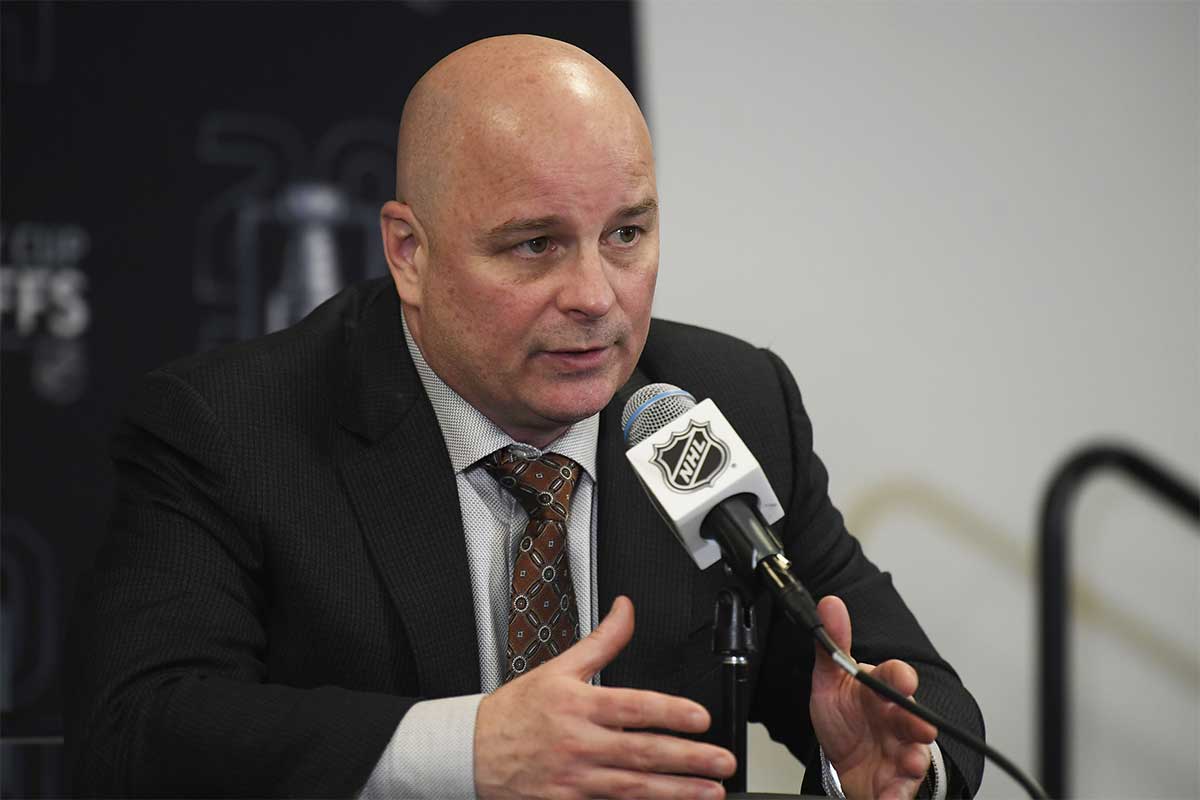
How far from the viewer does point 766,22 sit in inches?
119

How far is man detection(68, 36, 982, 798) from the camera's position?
1.40m

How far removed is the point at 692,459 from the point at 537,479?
532 mm

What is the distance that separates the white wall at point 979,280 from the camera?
9.81ft

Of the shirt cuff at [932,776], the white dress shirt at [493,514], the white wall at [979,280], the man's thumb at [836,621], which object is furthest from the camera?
the white wall at [979,280]

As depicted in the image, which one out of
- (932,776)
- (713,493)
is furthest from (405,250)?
(932,776)

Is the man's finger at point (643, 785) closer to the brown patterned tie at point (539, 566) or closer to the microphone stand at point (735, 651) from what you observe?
the microphone stand at point (735, 651)

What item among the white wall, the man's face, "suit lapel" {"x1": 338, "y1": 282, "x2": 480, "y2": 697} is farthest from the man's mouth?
the white wall

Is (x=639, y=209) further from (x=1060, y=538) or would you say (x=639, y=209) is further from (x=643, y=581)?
(x=1060, y=538)

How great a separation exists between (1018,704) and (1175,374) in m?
0.91

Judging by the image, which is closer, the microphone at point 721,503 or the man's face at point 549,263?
the microphone at point 721,503

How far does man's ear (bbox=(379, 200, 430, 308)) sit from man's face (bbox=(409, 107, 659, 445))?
0.04 metres

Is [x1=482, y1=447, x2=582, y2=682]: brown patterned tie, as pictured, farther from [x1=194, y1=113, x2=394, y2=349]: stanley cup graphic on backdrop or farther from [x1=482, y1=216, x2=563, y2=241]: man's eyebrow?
[x1=194, y1=113, x2=394, y2=349]: stanley cup graphic on backdrop

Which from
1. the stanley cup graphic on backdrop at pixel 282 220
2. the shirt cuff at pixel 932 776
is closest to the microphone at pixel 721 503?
the shirt cuff at pixel 932 776

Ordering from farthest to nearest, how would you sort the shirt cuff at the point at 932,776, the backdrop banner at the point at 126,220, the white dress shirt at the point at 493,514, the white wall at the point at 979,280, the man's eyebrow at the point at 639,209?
1. the white wall at the point at 979,280
2. the backdrop banner at the point at 126,220
3. the white dress shirt at the point at 493,514
4. the man's eyebrow at the point at 639,209
5. the shirt cuff at the point at 932,776
